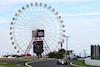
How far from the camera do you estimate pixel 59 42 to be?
8788 centimetres

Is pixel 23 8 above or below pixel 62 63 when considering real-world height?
above

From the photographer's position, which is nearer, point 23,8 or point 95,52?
point 95,52

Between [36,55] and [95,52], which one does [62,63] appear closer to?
[95,52]

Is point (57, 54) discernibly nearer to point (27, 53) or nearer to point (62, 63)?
point (27, 53)

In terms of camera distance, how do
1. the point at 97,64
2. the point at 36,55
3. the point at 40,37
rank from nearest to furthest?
the point at 97,64 → the point at 40,37 → the point at 36,55

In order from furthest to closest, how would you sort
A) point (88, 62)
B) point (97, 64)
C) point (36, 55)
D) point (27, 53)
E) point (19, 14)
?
1. point (36, 55)
2. point (27, 53)
3. point (19, 14)
4. point (88, 62)
5. point (97, 64)

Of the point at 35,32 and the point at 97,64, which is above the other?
the point at 35,32

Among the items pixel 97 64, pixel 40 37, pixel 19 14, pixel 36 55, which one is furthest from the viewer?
pixel 36 55

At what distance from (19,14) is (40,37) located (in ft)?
53.3

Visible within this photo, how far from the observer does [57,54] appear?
604 feet

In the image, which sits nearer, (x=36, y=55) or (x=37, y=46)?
(x=37, y=46)

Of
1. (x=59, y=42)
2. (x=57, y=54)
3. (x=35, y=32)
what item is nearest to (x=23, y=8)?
(x=35, y=32)

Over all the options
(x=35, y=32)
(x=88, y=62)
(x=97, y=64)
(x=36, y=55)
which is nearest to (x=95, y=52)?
(x=88, y=62)

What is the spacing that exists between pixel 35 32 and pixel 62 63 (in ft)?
168
